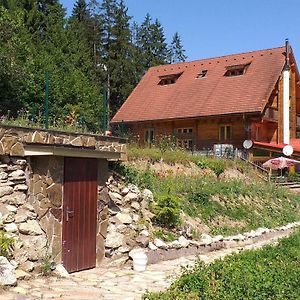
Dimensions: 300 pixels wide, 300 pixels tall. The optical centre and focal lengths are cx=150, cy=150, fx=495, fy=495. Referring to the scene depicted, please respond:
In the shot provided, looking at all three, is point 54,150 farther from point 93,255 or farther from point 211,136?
point 211,136

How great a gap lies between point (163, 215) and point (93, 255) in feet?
9.02

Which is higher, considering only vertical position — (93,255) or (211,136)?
(211,136)

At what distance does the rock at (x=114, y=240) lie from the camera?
35.1 feet

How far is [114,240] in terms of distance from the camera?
1079cm

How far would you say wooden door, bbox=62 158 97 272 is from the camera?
31.6ft

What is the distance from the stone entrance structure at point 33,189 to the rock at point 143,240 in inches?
86.7

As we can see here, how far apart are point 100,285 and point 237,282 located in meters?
2.73

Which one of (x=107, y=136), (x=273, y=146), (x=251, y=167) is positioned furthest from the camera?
(x=273, y=146)

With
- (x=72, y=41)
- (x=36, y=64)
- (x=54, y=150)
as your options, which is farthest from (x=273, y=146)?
(x=54, y=150)

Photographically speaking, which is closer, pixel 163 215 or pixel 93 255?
pixel 93 255

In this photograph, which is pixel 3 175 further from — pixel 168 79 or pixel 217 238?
pixel 168 79

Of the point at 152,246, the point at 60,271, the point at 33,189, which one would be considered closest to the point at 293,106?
the point at 152,246

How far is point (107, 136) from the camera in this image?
11.3 metres

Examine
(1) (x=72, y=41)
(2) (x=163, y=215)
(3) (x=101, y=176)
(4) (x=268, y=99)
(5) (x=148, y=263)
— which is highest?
(1) (x=72, y=41)
